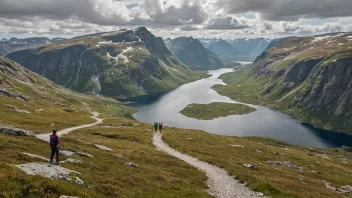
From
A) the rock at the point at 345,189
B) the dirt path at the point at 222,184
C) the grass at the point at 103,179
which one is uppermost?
the grass at the point at 103,179

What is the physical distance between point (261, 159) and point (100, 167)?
56.6 meters

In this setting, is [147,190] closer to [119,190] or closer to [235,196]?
[119,190]

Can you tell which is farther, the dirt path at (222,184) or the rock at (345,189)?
the rock at (345,189)

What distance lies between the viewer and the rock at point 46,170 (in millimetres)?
25194

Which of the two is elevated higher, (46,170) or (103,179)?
(46,170)

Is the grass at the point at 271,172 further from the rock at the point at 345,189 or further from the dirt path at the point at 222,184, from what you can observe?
the rock at the point at 345,189

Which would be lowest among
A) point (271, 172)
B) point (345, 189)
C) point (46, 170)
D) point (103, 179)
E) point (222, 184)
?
point (345, 189)

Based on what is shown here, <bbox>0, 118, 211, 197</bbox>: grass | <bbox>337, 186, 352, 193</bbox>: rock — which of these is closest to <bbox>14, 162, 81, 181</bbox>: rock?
<bbox>0, 118, 211, 197</bbox>: grass

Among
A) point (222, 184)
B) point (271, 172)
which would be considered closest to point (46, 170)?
point (222, 184)

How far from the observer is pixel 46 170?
87.7ft

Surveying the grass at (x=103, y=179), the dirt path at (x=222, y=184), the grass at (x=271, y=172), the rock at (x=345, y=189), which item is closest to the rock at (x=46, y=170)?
the grass at (x=103, y=179)

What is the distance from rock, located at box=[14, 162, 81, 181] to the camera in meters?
25.2

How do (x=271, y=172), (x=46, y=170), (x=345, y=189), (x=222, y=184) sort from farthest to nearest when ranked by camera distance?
(x=345, y=189) → (x=271, y=172) → (x=222, y=184) → (x=46, y=170)

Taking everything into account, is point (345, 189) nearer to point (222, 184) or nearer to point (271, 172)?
point (271, 172)
